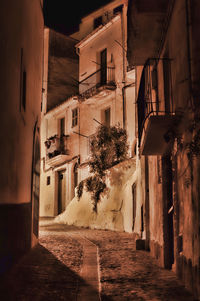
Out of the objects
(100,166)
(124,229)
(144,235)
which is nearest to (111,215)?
(124,229)

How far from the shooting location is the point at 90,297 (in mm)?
5102

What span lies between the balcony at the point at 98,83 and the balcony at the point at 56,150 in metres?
4.06

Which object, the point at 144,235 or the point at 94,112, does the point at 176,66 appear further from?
the point at 94,112

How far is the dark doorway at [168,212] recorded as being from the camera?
730 centimetres

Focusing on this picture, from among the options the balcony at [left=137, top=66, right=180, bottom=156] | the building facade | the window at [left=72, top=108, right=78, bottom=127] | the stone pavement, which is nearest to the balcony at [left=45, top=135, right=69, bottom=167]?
the window at [left=72, top=108, right=78, bottom=127]

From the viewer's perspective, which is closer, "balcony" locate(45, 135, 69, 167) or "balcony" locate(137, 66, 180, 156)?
"balcony" locate(137, 66, 180, 156)

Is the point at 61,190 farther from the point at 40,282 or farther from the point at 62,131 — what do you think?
the point at 40,282

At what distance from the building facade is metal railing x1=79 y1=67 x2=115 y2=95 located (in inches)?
439

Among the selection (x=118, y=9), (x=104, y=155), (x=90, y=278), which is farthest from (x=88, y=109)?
(x=90, y=278)

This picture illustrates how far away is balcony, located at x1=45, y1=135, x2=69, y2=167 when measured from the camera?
85.8 feet

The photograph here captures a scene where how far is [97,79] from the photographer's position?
77.4ft

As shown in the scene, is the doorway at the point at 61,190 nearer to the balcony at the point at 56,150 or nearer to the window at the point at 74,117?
the balcony at the point at 56,150

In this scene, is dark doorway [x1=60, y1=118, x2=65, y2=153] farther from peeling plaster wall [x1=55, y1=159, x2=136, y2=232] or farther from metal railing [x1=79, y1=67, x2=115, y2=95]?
peeling plaster wall [x1=55, y1=159, x2=136, y2=232]

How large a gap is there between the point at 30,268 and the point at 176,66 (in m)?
4.86
